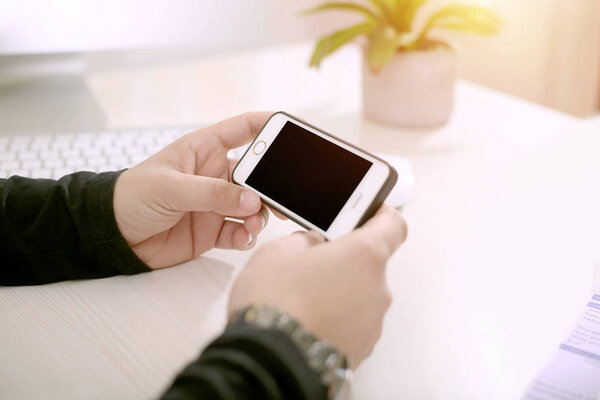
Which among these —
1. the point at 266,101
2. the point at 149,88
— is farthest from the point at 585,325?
the point at 149,88

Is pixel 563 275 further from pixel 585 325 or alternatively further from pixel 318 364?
pixel 318 364

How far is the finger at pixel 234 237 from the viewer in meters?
0.58

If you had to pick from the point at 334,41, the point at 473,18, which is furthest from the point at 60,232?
the point at 473,18

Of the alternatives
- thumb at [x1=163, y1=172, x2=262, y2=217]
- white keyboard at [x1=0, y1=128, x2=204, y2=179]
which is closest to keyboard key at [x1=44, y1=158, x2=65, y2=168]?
white keyboard at [x1=0, y1=128, x2=204, y2=179]

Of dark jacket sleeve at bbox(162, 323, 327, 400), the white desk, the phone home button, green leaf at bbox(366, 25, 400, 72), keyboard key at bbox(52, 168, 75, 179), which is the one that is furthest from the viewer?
green leaf at bbox(366, 25, 400, 72)

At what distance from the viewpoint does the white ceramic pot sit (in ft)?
2.70

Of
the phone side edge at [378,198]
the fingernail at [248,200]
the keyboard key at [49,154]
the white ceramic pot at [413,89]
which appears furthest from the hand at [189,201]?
the white ceramic pot at [413,89]

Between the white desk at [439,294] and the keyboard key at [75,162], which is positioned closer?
the white desk at [439,294]

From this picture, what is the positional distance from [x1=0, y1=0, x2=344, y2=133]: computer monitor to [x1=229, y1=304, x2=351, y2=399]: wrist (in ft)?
1.92

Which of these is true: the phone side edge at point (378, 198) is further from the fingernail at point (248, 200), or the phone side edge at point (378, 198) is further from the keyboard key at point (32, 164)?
the keyboard key at point (32, 164)

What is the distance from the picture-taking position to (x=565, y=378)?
1.40 ft

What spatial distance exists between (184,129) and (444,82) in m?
0.37

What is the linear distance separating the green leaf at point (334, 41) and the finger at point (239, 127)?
27 cm

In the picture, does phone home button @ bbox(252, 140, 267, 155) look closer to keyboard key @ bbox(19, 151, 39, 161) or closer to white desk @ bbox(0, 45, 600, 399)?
white desk @ bbox(0, 45, 600, 399)
